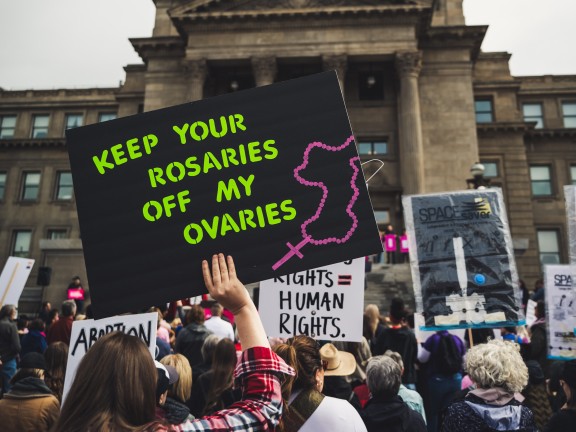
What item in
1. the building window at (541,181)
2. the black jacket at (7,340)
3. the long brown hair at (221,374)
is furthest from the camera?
the building window at (541,181)

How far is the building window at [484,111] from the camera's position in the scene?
34300 mm

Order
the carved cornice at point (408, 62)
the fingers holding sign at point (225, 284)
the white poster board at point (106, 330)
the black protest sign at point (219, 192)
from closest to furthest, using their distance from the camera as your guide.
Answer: the fingers holding sign at point (225, 284)
the black protest sign at point (219, 192)
the white poster board at point (106, 330)
the carved cornice at point (408, 62)

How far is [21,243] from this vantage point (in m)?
39.4

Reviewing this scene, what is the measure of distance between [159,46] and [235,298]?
33154 mm

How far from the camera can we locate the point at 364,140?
30.2 meters

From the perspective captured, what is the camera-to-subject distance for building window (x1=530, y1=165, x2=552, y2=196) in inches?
1341

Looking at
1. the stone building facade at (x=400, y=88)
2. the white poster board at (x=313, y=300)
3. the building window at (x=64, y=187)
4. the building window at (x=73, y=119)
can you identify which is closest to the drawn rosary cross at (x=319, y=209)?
the white poster board at (x=313, y=300)

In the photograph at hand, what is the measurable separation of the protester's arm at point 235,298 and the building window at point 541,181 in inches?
1408

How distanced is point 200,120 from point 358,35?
28757mm

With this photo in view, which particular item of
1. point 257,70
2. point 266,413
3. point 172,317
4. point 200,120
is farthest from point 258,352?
point 257,70

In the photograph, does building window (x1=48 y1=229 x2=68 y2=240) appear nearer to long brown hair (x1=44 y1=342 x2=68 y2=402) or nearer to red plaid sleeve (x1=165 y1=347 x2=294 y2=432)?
long brown hair (x1=44 y1=342 x2=68 y2=402)

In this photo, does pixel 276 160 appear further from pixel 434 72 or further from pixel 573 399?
pixel 434 72

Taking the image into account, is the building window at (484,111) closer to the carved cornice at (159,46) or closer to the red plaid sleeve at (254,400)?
the carved cornice at (159,46)

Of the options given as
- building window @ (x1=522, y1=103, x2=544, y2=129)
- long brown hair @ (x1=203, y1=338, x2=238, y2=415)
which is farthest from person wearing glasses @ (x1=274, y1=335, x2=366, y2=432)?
building window @ (x1=522, y1=103, x2=544, y2=129)
